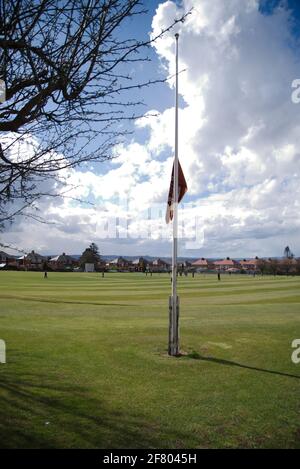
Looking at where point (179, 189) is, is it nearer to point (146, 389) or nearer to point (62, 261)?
point (146, 389)

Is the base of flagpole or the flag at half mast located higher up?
the flag at half mast

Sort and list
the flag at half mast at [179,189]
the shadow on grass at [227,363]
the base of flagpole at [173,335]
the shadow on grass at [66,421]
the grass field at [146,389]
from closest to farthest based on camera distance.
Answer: the shadow on grass at [66,421], the grass field at [146,389], the shadow on grass at [227,363], the base of flagpole at [173,335], the flag at half mast at [179,189]

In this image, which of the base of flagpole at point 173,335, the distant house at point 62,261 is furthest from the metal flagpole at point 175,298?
the distant house at point 62,261

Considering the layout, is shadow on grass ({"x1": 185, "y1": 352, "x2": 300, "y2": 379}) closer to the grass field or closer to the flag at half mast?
the grass field

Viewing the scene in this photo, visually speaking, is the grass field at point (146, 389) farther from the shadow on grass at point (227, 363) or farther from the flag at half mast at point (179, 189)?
the flag at half mast at point (179, 189)

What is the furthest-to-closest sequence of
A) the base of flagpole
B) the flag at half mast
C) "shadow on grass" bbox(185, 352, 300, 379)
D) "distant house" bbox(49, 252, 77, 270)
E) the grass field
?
1. "distant house" bbox(49, 252, 77, 270)
2. the flag at half mast
3. the base of flagpole
4. "shadow on grass" bbox(185, 352, 300, 379)
5. the grass field

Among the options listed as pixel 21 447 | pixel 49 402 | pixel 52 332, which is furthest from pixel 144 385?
pixel 52 332

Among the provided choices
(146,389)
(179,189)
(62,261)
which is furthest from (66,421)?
(62,261)

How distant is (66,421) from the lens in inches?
236

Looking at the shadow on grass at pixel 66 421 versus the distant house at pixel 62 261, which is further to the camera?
the distant house at pixel 62 261

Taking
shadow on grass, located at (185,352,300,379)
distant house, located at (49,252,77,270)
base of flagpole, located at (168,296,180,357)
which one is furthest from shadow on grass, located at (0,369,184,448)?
distant house, located at (49,252,77,270)

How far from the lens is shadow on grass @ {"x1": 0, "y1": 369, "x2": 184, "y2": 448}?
5.37 m

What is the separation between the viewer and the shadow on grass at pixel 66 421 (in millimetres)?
5371

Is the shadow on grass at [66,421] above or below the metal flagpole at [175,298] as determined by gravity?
below
